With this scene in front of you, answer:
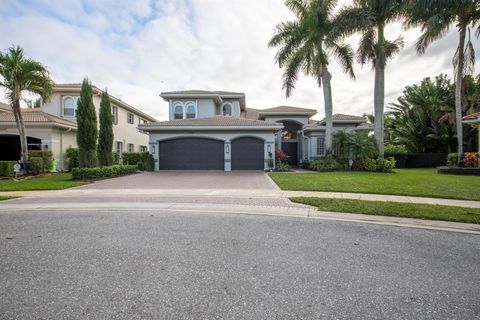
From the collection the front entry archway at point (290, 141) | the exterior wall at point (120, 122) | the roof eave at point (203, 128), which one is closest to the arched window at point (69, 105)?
the exterior wall at point (120, 122)

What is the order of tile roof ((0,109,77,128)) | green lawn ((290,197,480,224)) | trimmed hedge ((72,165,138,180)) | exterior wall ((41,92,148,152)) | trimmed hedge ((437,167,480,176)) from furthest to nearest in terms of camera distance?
→ exterior wall ((41,92,148,152))
tile roof ((0,109,77,128))
trimmed hedge ((437,167,480,176))
trimmed hedge ((72,165,138,180))
green lawn ((290,197,480,224))

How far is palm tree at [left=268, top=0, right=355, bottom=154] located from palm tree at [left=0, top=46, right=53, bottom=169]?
1543 cm

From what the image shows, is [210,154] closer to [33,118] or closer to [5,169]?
[5,169]

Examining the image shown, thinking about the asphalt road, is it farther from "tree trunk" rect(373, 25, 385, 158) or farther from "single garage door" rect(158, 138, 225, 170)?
"tree trunk" rect(373, 25, 385, 158)

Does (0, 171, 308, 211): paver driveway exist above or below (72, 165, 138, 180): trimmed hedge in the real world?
below

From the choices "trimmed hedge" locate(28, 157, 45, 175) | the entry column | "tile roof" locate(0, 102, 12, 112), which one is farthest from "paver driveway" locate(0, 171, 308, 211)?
"tile roof" locate(0, 102, 12, 112)

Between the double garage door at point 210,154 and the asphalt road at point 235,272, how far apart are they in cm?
1420

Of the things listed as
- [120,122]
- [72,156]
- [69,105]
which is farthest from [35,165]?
[120,122]

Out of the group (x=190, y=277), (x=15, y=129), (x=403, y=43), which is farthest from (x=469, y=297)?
(x=15, y=129)

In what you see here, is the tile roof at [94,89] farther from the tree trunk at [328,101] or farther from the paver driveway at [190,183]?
the tree trunk at [328,101]

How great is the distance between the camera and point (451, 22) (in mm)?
15914

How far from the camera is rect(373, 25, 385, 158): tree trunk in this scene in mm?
17625

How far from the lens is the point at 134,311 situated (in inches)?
99.9

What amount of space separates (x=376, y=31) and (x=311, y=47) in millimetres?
4583
